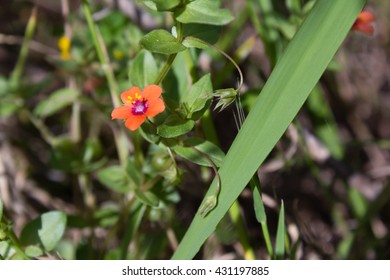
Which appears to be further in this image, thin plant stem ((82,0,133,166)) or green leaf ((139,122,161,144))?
thin plant stem ((82,0,133,166))

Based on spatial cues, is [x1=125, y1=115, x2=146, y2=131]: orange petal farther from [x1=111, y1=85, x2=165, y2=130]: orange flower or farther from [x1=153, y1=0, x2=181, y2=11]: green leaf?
[x1=153, y1=0, x2=181, y2=11]: green leaf

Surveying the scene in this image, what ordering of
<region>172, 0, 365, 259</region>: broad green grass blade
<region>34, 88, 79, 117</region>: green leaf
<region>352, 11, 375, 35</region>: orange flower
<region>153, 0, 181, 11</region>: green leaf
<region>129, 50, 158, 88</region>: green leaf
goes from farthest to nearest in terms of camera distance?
1. <region>34, 88, 79, 117</region>: green leaf
2. <region>352, 11, 375, 35</region>: orange flower
3. <region>129, 50, 158, 88</region>: green leaf
4. <region>153, 0, 181, 11</region>: green leaf
5. <region>172, 0, 365, 259</region>: broad green grass blade

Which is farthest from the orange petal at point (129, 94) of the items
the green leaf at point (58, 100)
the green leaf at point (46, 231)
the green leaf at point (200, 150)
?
the green leaf at point (58, 100)

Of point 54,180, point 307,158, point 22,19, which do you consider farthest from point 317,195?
point 22,19

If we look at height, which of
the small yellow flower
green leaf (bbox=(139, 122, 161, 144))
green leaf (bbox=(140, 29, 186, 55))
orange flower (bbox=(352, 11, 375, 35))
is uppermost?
green leaf (bbox=(140, 29, 186, 55))

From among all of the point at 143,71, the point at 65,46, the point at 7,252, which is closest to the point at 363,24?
the point at 143,71

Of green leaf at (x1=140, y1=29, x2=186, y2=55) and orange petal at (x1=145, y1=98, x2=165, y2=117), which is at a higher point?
green leaf at (x1=140, y1=29, x2=186, y2=55)

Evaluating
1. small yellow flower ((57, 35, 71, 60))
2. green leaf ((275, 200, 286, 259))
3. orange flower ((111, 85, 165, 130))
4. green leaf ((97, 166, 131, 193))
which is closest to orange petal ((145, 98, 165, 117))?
orange flower ((111, 85, 165, 130))
